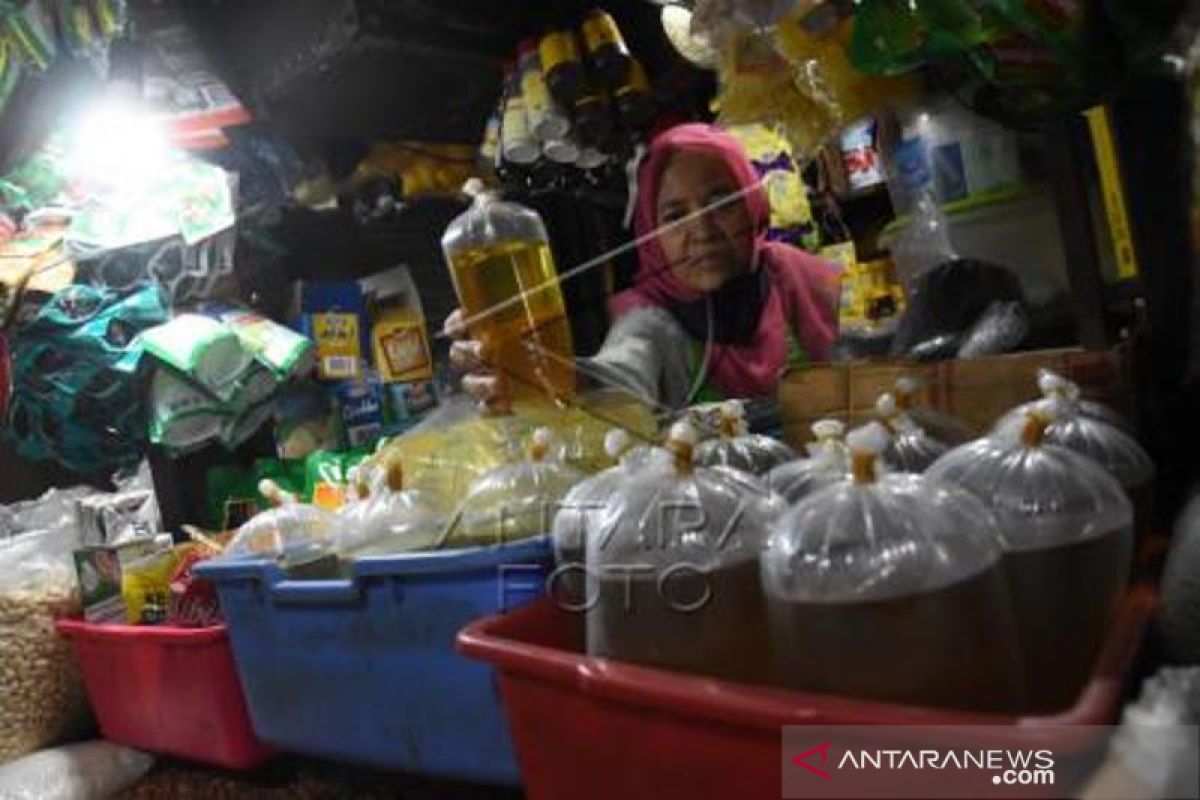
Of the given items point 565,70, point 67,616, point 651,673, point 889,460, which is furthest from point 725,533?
point 565,70

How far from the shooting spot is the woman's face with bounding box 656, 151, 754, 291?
57.7 inches

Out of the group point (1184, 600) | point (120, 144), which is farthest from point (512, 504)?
point (120, 144)

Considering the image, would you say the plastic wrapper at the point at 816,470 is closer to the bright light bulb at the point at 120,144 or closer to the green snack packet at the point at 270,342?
the green snack packet at the point at 270,342

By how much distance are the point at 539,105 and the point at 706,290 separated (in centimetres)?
65

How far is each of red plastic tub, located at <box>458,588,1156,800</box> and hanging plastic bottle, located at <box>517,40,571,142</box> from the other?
4.73ft

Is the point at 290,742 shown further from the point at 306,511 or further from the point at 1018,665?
the point at 1018,665

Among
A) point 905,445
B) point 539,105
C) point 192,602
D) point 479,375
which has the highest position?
point 539,105

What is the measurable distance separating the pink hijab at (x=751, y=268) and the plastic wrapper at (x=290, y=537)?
69cm

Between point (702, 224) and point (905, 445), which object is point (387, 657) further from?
point (702, 224)

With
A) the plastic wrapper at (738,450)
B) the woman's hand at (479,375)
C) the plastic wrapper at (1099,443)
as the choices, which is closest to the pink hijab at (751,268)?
the woman's hand at (479,375)

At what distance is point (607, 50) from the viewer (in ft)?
6.08

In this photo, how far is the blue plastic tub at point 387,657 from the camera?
2.44 ft

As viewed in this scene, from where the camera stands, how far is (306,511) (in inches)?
42.1

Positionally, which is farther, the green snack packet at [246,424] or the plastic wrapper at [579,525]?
the green snack packet at [246,424]
